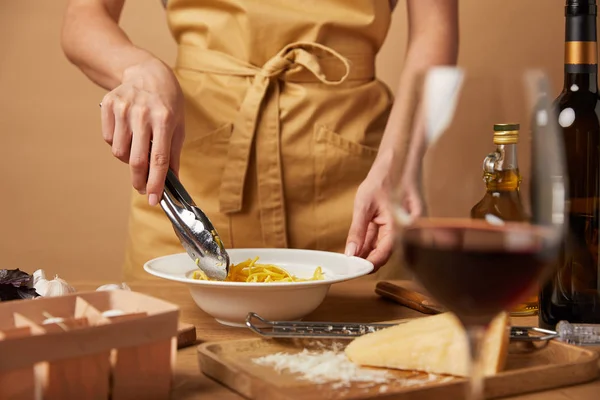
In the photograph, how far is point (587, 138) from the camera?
3.40ft

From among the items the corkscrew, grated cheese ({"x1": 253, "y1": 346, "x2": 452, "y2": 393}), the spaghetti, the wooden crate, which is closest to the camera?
the wooden crate

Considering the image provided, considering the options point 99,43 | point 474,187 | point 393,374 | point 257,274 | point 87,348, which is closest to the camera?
point 474,187

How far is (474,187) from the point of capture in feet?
1.96

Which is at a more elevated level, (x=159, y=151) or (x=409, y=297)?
(x=159, y=151)

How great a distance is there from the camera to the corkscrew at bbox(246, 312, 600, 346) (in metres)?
0.95

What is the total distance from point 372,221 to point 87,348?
70cm

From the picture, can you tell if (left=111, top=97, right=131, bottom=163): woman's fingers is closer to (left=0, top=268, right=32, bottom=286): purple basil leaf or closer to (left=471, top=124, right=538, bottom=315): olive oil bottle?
(left=0, top=268, right=32, bottom=286): purple basil leaf

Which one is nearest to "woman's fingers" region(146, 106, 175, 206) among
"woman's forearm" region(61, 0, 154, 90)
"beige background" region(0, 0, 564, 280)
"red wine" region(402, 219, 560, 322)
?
"woman's forearm" region(61, 0, 154, 90)

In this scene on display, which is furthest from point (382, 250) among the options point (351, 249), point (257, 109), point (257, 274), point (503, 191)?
point (257, 109)

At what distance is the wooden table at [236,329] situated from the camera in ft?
2.80

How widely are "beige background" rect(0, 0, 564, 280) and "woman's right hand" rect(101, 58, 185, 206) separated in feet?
4.85

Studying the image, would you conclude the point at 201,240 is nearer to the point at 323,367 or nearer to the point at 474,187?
the point at 323,367

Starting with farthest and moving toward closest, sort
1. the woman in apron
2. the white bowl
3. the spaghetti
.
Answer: the woman in apron → the spaghetti → the white bowl

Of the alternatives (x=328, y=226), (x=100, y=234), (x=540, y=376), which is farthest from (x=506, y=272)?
(x=100, y=234)
